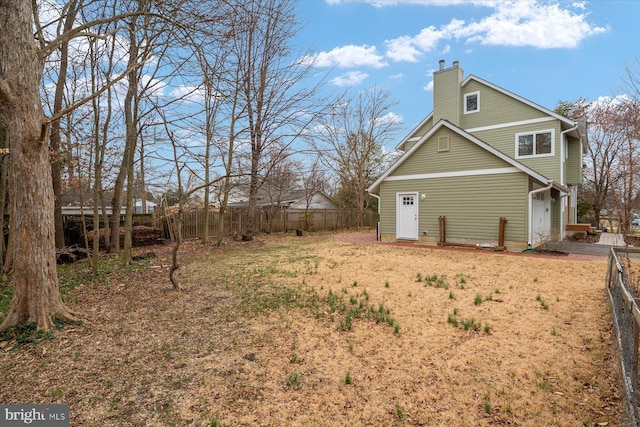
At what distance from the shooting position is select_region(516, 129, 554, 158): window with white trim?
13406 mm

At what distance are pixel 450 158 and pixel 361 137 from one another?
12.4 metres

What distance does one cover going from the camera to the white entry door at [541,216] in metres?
10.8

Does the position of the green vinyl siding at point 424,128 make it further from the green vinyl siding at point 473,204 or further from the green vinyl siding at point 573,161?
the green vinyl siding at point 573,161

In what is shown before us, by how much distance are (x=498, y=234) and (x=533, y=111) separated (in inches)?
270

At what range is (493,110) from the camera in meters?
14.7

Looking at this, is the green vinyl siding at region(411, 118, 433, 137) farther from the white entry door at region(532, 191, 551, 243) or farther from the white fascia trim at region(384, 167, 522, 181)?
the white entry door at region(532, 191, 551, 243)

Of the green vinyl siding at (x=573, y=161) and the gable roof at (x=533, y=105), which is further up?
the gable roof at (x=533, y=105)

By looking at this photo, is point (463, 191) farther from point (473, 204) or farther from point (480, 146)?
point (480, 146)

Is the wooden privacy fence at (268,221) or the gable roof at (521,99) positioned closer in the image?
the gable roof at (521,99)

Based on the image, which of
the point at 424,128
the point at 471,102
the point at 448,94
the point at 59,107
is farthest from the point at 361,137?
the point at 59,107

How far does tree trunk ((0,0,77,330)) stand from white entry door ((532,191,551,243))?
495 inches

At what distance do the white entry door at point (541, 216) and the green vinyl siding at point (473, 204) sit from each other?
0.86m

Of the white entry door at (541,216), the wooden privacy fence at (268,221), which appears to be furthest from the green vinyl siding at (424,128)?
the wooden privacy fence at (268,221)

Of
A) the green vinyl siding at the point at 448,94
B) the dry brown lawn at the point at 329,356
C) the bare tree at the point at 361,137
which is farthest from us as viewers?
the bare tree at the point at 361,137
